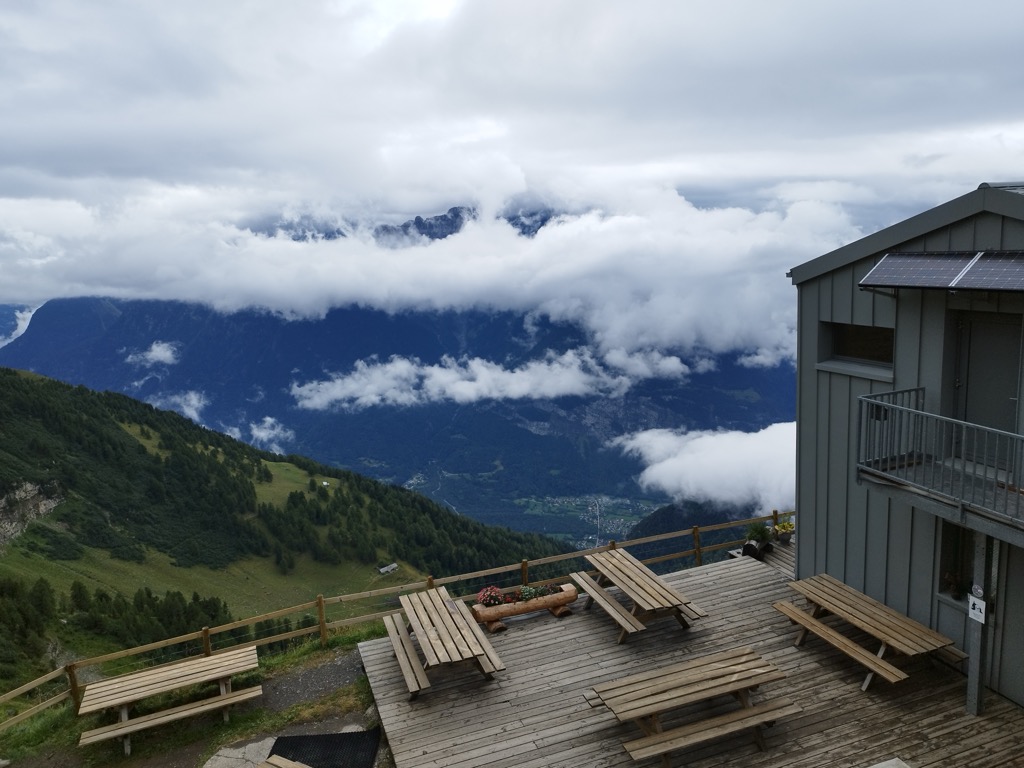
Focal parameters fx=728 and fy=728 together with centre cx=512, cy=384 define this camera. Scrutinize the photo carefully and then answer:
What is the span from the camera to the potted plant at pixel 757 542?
16.2 meters

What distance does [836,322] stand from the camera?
1272 cm

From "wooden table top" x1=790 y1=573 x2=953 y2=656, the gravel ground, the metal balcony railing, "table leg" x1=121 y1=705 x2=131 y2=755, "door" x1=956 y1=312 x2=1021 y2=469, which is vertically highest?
"door" x1=956 y1=312 x2=1021 y2=469

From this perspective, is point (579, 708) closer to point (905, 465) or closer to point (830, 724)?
point (830, 724)

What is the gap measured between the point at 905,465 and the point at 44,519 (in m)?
94.5

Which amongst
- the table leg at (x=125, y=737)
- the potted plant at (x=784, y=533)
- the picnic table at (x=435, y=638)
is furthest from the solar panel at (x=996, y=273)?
the table leg at (x=125, y=737)

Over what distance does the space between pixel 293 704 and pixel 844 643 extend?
8846 mm

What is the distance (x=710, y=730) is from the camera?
9.50 m

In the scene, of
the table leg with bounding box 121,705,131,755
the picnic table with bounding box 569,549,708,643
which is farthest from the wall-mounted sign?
the table leg with bounding box 121,705,131,755

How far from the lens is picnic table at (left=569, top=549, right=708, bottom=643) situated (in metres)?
12.7

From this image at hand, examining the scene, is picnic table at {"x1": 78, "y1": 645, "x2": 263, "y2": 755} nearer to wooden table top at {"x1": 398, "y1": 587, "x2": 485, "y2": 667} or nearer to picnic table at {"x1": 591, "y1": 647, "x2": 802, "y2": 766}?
wooden table top at {"x1": 398, "y1": 587, "x2": 485, "y2": 667}

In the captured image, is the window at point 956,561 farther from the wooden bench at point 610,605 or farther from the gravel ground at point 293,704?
the gravel ground at point 293,704

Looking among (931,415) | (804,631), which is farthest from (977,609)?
(804,631)

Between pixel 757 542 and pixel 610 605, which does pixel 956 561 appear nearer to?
pixel 757 542

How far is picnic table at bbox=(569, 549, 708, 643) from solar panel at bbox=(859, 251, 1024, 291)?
619 centimetres
